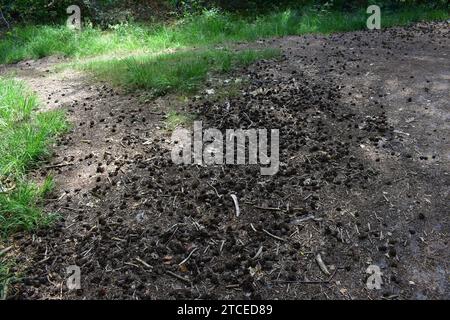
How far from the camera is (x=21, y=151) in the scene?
4.80m

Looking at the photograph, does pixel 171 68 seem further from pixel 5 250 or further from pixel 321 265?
pixel 321 265

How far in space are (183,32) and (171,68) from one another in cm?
407

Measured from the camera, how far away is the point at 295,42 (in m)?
9.40

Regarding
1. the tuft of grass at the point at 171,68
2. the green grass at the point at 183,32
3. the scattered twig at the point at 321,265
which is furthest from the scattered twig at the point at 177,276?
the green grass at the point at 183,32

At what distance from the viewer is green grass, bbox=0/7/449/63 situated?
9734 mm

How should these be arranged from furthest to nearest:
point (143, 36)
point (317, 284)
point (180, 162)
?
1. point (143, 36)
2. point (180, 162)
3. point (317, 284)

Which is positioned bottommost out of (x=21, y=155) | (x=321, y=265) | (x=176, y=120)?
(x=321, y=265)

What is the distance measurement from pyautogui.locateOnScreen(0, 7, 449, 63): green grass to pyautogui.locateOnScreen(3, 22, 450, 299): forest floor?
3738 mm

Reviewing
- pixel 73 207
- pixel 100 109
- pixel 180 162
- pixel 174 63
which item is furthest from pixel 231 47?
pixel 73 207

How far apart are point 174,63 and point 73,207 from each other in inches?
162

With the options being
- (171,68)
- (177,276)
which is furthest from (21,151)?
(171,68)

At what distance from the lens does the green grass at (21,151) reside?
3.95 m

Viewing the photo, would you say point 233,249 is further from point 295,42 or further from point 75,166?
point 295,42

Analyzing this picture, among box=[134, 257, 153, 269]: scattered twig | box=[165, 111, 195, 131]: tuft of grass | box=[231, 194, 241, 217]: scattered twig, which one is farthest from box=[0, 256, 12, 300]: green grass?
box=[165, 111, 195, 131]: tuft of grass
